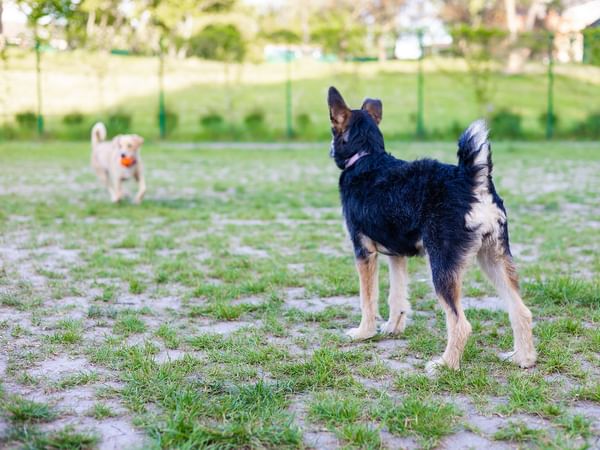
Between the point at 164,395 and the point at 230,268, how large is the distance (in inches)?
107

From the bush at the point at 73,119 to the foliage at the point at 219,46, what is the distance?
4.30 m

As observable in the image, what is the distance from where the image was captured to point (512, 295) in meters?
3.64

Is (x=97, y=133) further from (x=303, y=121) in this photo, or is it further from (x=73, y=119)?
(x=303, y=121)

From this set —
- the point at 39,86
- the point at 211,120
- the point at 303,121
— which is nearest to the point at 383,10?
the point at 303,121

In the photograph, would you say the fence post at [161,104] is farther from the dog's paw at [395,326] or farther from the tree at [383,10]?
the tree at [383,10]

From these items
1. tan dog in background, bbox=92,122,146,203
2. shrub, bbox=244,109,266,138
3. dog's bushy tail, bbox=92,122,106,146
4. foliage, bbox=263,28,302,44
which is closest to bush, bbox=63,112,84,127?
shrub, bbox=244,109,266,138

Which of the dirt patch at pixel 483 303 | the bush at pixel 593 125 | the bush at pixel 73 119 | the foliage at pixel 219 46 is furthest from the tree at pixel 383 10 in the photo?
the dirt patch at pixel 483 303

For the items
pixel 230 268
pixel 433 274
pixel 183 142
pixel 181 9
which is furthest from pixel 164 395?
pixel 181 9

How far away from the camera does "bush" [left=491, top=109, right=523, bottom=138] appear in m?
20.7

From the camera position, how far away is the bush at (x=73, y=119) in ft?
67.9

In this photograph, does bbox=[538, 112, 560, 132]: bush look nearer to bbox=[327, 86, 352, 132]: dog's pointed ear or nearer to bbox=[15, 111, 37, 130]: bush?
bbox=[15, 111, 37, 130]: bush

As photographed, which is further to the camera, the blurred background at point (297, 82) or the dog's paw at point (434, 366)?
the blurred background at point (297, 82)

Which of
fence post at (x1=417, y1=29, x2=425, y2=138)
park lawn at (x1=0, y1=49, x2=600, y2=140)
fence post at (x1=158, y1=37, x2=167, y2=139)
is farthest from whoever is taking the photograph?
fence post at (x1=158, y1=37, x2=167, y2=139)

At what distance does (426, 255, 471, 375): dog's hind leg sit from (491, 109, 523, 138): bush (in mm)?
18264
